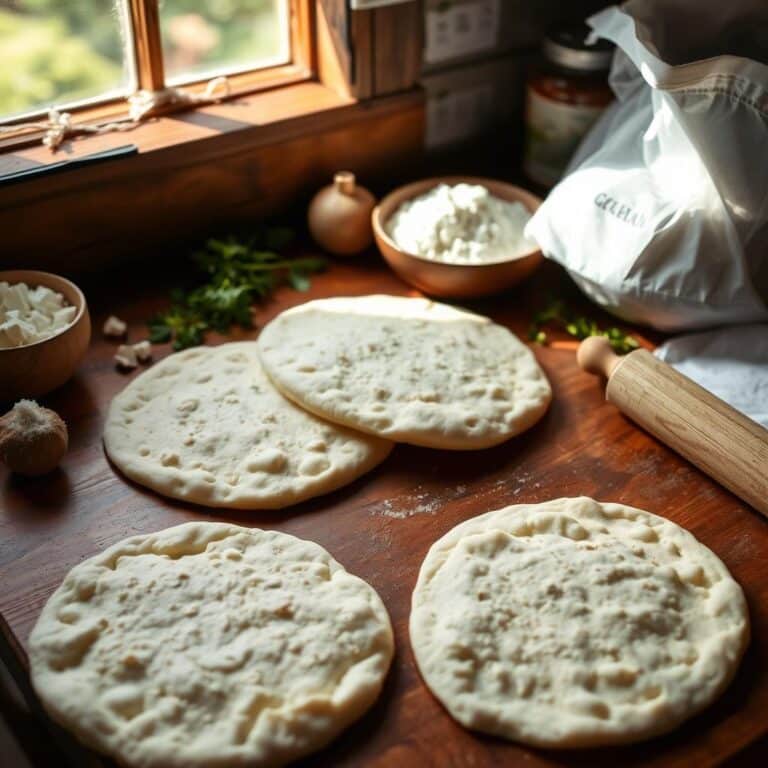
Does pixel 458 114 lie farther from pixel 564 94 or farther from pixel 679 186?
pixel 679 186

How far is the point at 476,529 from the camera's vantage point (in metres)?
1.25

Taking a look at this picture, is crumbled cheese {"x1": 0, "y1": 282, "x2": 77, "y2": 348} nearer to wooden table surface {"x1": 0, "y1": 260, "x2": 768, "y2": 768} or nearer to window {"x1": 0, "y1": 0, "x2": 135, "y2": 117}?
wooden table surface {"x1": 0, "y1": 260, "x2": 768, "y2": 768}

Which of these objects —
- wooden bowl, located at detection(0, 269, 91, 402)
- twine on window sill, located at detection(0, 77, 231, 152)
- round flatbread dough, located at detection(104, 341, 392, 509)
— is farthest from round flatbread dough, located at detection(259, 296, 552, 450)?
twine on window sill, located at detection(0, 77, 231, 152)

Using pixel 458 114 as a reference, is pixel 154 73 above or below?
above

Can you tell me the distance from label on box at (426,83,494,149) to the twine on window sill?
46cm

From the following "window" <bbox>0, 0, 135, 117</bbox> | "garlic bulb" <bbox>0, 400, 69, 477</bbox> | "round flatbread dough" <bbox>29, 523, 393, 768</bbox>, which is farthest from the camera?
"window" <bbox>0, 0, 135, 117</bbox>

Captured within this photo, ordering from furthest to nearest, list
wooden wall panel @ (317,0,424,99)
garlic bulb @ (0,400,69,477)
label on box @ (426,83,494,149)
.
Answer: label on box @ (426,83,494,149) → wooden wall panel @ (317,0,424,99) → garlic bulb @ (0,400,69,477)

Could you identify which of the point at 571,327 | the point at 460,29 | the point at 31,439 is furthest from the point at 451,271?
the point at 31,439

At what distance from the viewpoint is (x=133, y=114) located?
5.46 ft

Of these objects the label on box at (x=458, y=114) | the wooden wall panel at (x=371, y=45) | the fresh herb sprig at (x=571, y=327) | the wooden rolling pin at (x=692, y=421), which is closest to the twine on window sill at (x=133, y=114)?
the wooden wall panel at (x=371, y=45)

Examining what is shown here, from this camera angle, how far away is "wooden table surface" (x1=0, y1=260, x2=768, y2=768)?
1.03 metres

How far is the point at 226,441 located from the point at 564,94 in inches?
38.2

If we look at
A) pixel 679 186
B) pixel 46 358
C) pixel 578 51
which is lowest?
pixel 46 358

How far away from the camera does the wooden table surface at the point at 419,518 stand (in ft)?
3.38
